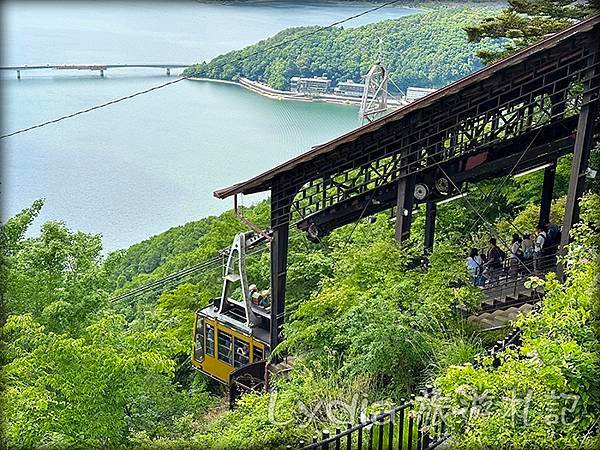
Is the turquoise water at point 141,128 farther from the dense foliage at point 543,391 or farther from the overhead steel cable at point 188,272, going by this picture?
the dense foliage at point 543,391

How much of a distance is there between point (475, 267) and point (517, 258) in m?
0.82

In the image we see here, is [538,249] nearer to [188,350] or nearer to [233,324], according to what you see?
[233,324]

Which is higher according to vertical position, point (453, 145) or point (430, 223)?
point (453, 145)

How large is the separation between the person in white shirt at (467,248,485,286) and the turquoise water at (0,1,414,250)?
111 ft

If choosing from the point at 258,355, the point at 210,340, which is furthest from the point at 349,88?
the point at 258,355

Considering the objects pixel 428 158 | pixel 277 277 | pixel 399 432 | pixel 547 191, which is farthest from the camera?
pixel 547 191

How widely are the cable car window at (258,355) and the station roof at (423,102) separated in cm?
309

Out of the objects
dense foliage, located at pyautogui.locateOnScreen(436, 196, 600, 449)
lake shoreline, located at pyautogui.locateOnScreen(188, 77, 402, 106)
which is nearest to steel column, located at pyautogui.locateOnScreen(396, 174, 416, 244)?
dense foliage, located at pyautogui.locateOnScreen(436, 196, 600, 449)

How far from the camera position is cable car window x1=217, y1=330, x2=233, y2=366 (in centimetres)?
1418

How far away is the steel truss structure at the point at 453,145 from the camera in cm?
1021

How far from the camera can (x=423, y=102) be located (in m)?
10.8

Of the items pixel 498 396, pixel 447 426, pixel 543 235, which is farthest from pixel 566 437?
pixel 543 235

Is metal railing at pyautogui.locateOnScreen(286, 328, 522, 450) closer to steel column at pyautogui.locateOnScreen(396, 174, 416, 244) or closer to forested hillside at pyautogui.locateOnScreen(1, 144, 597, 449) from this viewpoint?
forested hillside at pyautogui.locateOnScreen(1, 144, 597, 449)

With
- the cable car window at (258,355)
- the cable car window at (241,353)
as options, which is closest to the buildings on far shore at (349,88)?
the cable car window at (241,353)
